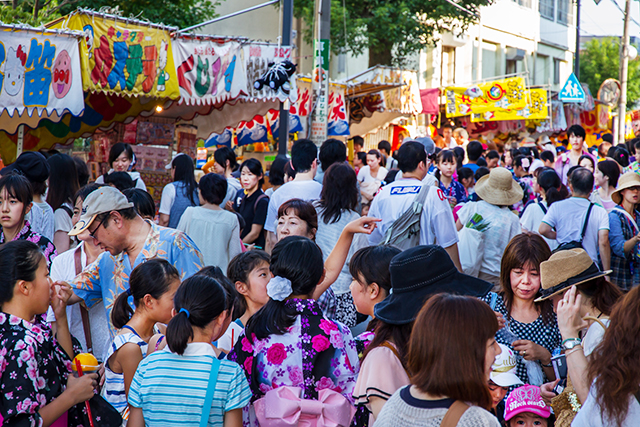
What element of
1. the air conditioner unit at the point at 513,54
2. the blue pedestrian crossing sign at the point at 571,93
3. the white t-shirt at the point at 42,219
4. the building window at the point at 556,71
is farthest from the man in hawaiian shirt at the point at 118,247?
the building window at the point at 556,71

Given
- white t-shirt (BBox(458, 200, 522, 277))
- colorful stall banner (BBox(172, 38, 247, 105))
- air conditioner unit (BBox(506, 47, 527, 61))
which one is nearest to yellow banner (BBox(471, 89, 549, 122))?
colorful stall banner (BBox(172, 38, 247, 105))

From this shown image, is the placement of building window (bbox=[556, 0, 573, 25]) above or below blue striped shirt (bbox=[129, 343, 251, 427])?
above

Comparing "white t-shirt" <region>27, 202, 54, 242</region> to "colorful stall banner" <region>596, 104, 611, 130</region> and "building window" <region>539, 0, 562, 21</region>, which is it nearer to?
"colorful stall banner" <region>596, 104, 611, 130</region>

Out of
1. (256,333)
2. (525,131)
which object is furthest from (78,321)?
(525,131)

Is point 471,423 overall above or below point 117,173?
below

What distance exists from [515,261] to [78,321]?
9.07 ft

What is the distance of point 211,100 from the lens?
29.6ft

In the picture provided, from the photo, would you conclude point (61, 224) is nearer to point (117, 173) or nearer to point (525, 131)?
point (117, 173)

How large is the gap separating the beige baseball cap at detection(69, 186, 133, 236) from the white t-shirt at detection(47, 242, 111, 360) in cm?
60

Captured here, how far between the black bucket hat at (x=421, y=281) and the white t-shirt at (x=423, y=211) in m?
2.30

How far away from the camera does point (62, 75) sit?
283 inches

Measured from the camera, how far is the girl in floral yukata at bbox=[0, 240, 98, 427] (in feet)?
8.25

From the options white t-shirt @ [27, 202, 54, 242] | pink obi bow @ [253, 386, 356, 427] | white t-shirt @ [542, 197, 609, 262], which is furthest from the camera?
white t-shirt @ [542, 197, 609, 262]

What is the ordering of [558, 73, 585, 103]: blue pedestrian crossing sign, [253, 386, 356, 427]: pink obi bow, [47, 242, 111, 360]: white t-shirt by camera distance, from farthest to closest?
1. [558, 73, 585, 103]: blue pedestrian crossing sign
2. [47, 242, 111, 360]: white t-shirt
3. [253, 386, 356, 427]: pink obi bow
